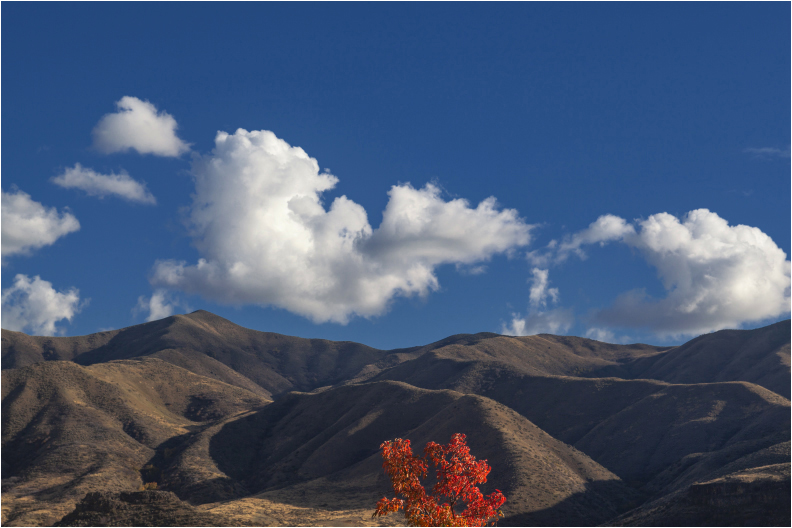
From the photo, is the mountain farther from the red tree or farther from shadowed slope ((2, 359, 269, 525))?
the red tree

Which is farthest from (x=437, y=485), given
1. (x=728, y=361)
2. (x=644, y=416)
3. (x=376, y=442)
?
(x=728, y=361)

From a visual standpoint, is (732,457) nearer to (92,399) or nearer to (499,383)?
(499,383)

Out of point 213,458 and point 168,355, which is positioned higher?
point 168,355

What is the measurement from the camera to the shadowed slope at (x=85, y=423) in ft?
220

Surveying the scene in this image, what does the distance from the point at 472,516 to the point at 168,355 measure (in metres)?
170

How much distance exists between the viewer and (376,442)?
85625 millimetres

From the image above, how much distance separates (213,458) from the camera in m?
83.8

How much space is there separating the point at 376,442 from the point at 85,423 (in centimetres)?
4232

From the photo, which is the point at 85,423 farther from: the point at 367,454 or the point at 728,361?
the point at 728,361

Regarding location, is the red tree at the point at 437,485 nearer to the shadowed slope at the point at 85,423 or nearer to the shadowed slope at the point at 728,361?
the shadowed slope at the point at 85,423

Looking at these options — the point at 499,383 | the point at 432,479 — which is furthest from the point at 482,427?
the point at 499,383

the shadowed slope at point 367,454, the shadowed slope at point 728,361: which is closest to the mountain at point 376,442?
the shadowed slope at point 367,454

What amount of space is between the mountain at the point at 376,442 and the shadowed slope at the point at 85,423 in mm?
306

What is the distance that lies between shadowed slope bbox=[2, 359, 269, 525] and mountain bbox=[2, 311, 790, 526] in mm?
306
